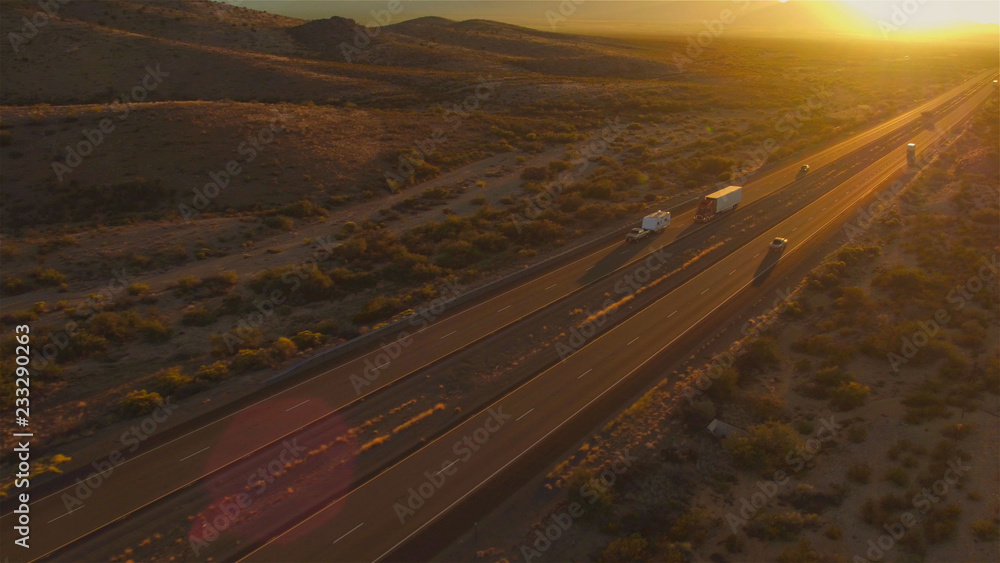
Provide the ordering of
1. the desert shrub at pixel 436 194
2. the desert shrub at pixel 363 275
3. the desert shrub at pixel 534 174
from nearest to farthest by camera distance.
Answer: the desert shrub at pixel 363 275, the desert shrub at pixel 436 194, the desert shrub at pixel 534 174

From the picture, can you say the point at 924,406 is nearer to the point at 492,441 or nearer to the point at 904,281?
the point at 904,281

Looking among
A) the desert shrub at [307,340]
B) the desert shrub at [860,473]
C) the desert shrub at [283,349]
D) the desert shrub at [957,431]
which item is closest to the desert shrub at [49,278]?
the desert shrub at [283,349]

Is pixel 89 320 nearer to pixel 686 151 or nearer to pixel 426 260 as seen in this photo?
pixel 426 260

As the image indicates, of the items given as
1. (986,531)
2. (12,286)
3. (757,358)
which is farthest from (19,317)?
(986,531)

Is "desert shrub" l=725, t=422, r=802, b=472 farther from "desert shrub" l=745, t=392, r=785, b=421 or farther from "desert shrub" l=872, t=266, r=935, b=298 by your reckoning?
"desert shrub" l=872, t=266, r=935, b=298

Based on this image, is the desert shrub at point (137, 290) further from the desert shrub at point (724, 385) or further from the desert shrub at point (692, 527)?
the desert shrub at point (724, 385)

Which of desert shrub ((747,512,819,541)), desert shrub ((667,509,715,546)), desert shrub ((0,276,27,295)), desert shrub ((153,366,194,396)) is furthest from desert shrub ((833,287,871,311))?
desert shrub ((0,276,27,295))

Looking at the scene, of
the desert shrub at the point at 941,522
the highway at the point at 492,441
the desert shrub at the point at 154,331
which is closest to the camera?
the desert shrub at the point at 941,522
